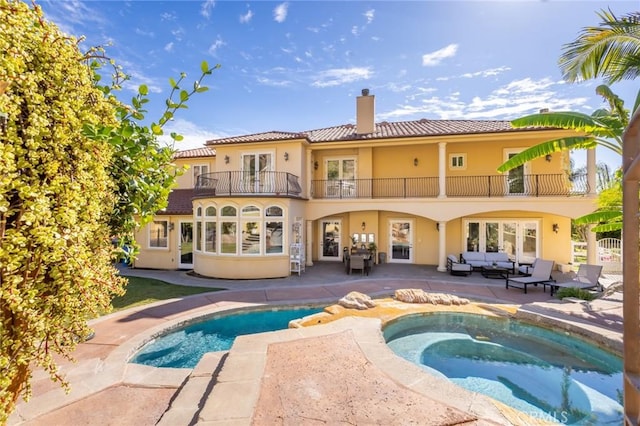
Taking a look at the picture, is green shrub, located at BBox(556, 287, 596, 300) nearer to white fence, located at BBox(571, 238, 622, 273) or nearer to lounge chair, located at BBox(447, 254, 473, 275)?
lounge chair, located at BBox(447, 254, 473, 275)

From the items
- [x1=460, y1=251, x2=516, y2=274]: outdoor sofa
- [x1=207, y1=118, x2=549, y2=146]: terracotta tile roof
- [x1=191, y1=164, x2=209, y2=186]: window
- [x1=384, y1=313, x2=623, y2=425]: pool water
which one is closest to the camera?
[x1=384, y1=313, x2=623, y2=425]: pool water

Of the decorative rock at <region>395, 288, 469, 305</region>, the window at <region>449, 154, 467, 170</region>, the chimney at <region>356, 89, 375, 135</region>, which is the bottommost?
the decorative rock at <region>395, 288, 469, 305</region>

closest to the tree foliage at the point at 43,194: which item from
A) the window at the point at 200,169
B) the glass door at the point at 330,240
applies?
the glass door at the point at 330,240

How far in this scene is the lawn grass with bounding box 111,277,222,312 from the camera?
11664 millimetres

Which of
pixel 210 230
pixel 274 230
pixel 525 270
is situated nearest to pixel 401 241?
pixel 525 270

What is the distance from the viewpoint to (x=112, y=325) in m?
9.30

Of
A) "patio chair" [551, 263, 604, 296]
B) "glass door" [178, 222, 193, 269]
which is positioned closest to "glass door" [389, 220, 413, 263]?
"patio chair" [551, 263, 604, 296]

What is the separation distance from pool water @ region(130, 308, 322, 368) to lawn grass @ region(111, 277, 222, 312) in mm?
3422

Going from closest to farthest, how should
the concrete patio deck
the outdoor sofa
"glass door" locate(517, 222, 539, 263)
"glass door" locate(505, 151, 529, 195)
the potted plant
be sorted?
1. the concrete patio deck
2. the outdoor sofa
3. "glass door" locate(505, 151, 529, 195)
4. "glass door" locate(517, 222, 539, 263)
5. the potted plant

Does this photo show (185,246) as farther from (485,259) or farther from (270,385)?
(485,259)

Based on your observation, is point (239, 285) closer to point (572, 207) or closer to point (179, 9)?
point (179, 9)

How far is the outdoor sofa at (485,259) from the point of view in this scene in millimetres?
16969

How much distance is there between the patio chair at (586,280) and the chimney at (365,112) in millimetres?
13193

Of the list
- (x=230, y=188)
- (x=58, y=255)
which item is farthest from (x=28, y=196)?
(x=230, y=188)
